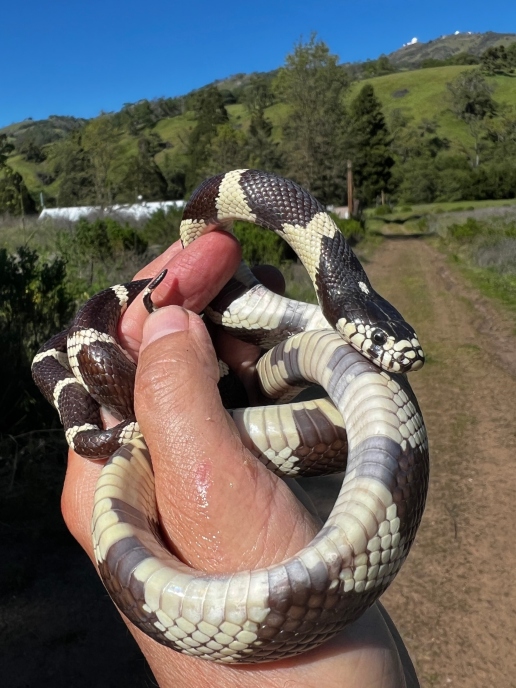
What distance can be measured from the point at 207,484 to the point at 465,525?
6.38m

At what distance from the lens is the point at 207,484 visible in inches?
85.1

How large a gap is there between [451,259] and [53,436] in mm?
24698

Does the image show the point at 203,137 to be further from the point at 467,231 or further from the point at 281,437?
the point at 281,437

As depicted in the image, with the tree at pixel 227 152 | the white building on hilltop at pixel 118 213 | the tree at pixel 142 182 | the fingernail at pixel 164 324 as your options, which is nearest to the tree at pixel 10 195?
the white building on hilltop at pixel 118 213

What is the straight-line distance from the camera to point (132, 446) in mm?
2512

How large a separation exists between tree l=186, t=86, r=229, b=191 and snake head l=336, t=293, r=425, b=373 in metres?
44.7

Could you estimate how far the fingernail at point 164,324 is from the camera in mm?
2545

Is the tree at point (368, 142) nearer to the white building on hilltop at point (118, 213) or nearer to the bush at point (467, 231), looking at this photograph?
the bush at point (467, 231)

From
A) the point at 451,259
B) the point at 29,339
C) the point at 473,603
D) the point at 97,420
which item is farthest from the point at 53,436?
the point at 451,259

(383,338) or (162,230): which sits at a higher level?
(162,230)

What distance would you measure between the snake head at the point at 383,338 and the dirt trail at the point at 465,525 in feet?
14.1

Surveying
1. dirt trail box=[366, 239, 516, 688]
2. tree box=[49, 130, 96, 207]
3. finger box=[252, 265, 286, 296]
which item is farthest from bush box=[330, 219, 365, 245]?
finger box=[252, 265, 286, 296]

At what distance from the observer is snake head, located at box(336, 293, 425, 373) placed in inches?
95.7

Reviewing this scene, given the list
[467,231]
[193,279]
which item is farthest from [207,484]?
[467,231]
